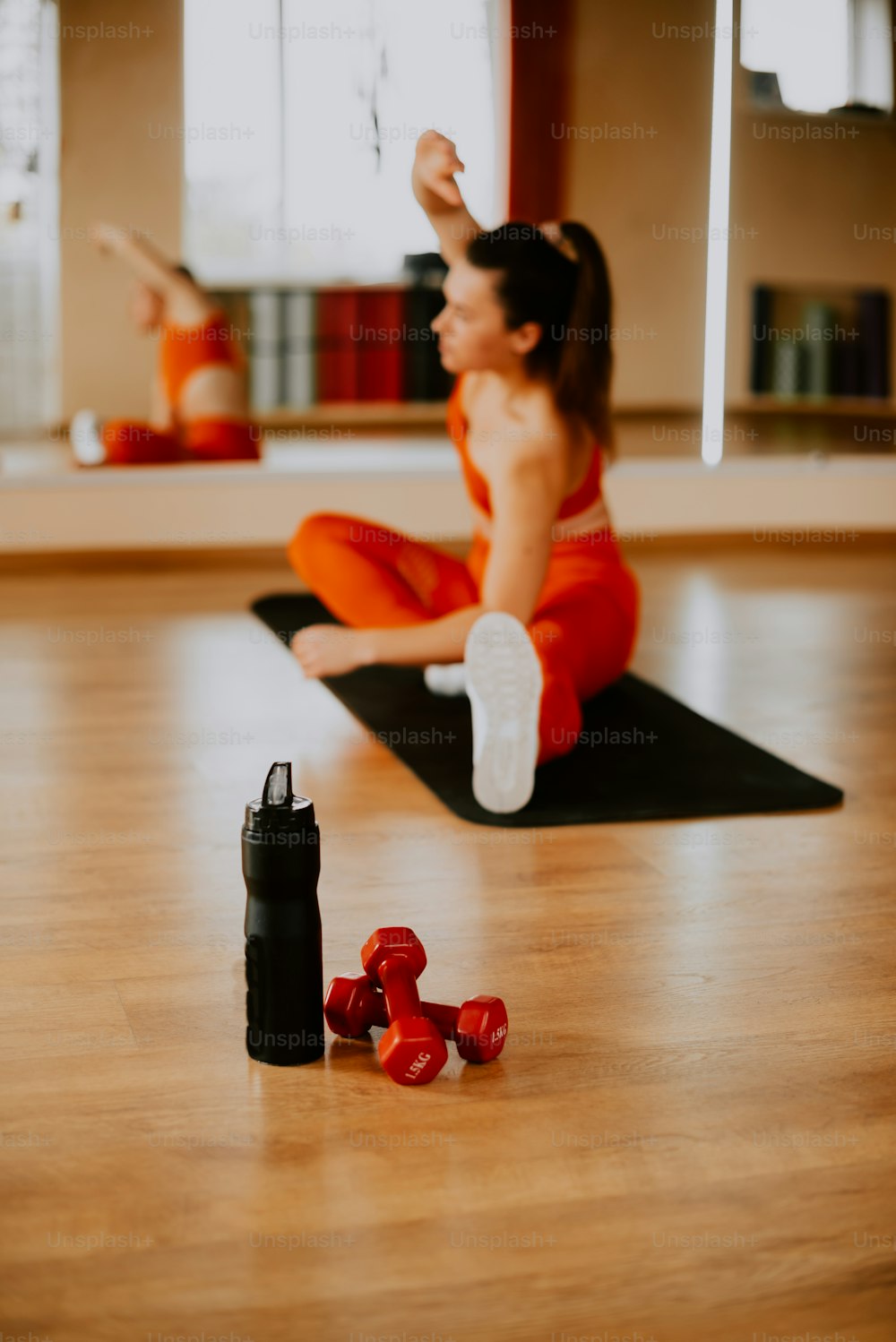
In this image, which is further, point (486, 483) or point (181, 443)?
point (181, 443)

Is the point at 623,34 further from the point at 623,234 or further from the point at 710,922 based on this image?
the point at 710,922

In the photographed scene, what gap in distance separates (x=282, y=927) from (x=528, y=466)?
3.56ft

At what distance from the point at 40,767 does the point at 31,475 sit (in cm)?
179

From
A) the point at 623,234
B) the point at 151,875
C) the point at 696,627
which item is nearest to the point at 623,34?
the point at 623,234

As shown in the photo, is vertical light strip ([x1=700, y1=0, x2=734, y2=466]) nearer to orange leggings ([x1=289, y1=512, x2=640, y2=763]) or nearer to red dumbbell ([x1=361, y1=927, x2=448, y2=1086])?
orange leggings ([x1=289, y1=512, x2=640, y2=763])

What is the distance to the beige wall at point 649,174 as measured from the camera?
448cm

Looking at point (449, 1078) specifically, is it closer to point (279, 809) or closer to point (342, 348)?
point (279, 809)

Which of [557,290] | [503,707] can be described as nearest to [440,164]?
[557,290]

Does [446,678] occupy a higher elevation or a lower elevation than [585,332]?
lower

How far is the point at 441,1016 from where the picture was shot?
1319 mm

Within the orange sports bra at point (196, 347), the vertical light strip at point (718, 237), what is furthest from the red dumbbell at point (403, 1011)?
the vertical light strip at point (718, 237)

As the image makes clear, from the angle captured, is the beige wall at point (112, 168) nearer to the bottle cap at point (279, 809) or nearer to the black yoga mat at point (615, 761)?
the black yoga mat at point (615, 761)

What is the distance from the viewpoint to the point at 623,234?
4629mm

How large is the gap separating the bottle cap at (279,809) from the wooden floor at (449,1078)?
0.21 m
